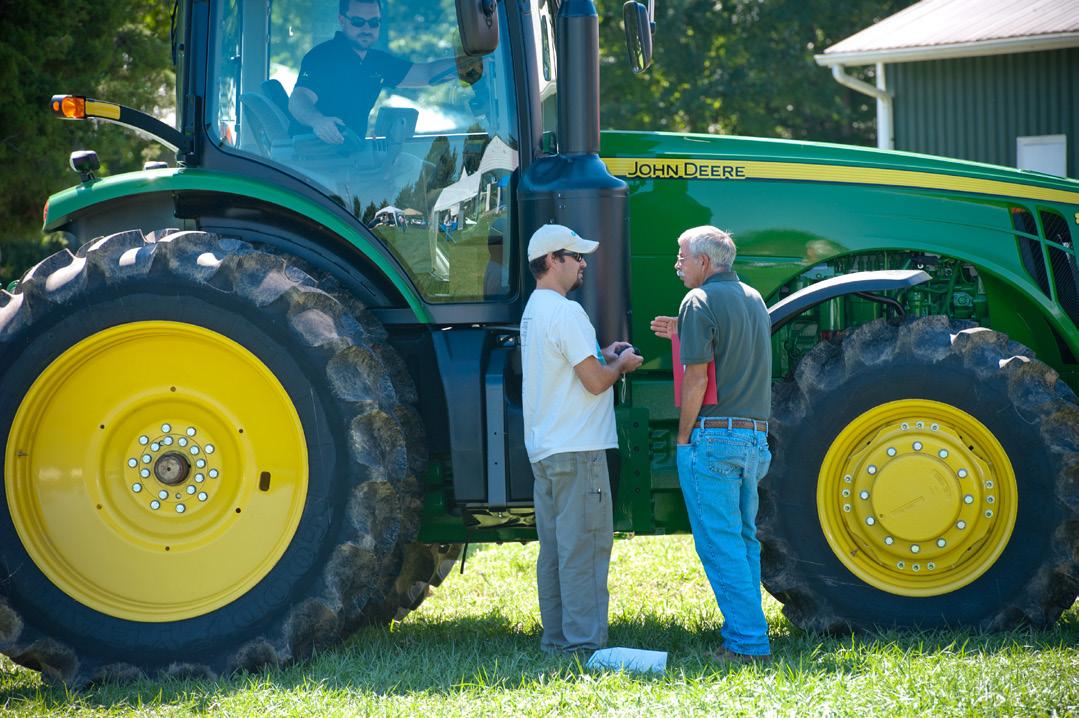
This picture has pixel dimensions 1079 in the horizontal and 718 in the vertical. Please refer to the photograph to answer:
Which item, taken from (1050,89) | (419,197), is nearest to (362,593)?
(419,197)

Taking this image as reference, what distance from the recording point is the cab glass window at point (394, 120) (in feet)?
16.8

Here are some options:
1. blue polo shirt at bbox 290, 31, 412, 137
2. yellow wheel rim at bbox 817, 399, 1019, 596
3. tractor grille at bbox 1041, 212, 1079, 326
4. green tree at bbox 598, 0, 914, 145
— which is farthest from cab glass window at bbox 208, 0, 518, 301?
green tree at bbox 598, 0, 914, 145

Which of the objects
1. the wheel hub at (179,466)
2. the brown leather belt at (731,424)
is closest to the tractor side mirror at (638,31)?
the brown leather belt at (731,424)

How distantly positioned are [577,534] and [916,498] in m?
1.35

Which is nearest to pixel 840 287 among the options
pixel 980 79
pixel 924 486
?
pixel 924 486

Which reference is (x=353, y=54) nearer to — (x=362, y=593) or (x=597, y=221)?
(x=597, y=221)

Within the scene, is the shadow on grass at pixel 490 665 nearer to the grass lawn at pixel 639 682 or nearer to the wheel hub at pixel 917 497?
the grass lawn at pixel 639 682

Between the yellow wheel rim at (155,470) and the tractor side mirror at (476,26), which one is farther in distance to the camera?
the yellow wheel rim at (155,470)

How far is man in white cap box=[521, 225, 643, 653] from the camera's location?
4754 mm

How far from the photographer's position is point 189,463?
4941 millimetres

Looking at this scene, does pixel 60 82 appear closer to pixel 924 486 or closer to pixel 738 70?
pixel 924 486

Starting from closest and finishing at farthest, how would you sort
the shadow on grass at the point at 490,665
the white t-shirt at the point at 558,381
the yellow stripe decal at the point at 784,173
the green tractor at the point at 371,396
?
1. the shadow on grass at the point at 490,665
2. the white t-shirt at the point at 558,381
3. the green tractor at the point at 371,396
4. the yellow stripe decal at the point at 784,173

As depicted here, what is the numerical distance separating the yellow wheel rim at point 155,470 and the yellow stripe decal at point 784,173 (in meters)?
1.84

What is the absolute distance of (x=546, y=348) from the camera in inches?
188
